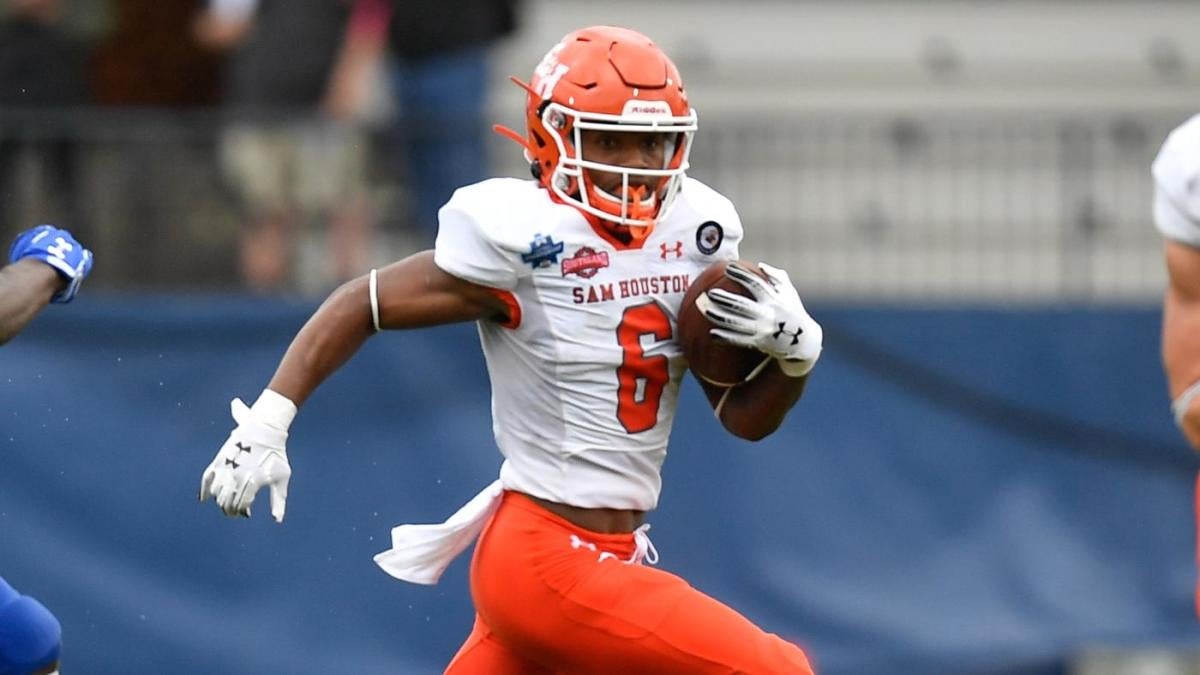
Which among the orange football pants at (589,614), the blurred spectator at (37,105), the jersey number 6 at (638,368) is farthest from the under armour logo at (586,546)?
the blurred spectator at (37,105)

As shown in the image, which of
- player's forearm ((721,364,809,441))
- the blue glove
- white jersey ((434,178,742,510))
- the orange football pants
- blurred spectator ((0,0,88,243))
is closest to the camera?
the orange football pants

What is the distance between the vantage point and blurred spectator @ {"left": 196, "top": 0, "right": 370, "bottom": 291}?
30.0 feet

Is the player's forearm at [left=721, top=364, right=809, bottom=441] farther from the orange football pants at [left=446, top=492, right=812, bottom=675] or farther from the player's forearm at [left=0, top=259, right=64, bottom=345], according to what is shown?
the player's forearm at [left=0, top=259, right=64, bottom=345]

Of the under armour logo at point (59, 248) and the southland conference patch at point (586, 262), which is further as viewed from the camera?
the under armour logo at point (59, 248)

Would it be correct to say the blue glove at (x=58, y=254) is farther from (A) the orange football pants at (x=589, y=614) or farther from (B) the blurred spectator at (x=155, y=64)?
(B) the blurred spectator at (x=155, y=64)

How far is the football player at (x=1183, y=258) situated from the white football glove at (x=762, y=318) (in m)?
0.86

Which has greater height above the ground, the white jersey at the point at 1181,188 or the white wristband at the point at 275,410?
the white jersey at the point at 1181,188

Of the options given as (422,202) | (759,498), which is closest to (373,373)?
(422,202)

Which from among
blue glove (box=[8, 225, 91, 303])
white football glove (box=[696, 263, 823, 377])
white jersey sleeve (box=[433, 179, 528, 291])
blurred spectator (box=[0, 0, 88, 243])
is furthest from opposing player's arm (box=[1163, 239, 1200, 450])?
blurred spectator (box=[0, 0, 88, 243])

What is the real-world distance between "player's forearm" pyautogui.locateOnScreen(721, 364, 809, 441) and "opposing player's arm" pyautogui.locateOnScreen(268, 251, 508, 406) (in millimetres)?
628

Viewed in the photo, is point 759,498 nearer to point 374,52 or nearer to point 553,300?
point 374,52

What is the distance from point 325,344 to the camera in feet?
17.4

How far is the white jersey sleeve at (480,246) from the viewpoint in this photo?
5.27 m

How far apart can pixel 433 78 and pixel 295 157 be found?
845 mm
